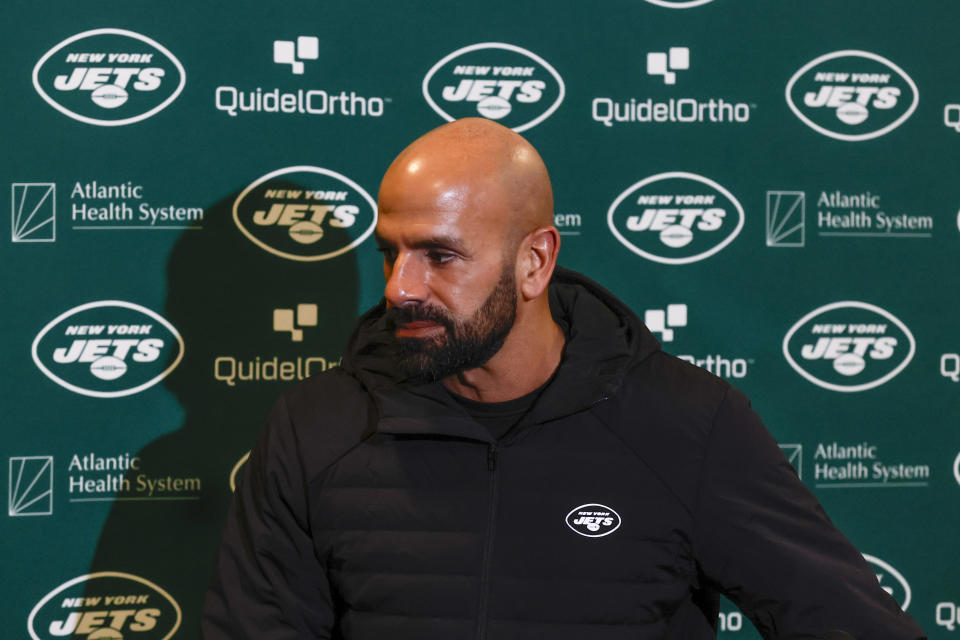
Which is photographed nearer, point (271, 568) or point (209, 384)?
point (271, 568)

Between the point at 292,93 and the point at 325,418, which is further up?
the point at 292,93

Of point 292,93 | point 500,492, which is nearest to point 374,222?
point 292,93

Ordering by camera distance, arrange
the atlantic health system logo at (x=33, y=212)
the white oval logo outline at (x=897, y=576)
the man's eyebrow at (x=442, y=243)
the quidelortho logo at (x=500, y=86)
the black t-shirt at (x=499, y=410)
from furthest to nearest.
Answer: the white oval logo outline at (x=897, y=576) → the quidelortho logo at (x=500, y=86) → the atlantic health system logo at (x=33, y=212) → the black t-shirt at (x=499, y=410) → the man's eyebrow at (x=442, y=243)

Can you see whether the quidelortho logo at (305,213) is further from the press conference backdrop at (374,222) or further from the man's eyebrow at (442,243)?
the man's eyebrow at (442,243)

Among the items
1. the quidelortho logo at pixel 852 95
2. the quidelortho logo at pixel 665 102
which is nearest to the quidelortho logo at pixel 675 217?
the quidelortho logo at pixel 665 102

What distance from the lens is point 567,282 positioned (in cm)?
144

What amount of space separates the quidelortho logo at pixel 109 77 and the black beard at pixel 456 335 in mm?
785

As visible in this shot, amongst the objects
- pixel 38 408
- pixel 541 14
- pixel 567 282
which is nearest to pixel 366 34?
pixel 541 14

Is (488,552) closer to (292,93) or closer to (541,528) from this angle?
(541,528)

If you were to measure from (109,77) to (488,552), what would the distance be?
114 centimetres

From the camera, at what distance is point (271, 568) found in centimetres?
123

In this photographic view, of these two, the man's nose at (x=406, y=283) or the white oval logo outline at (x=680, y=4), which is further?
the white oval logo outline at (x=680, y=4)

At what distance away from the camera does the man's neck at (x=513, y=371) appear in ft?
4.23

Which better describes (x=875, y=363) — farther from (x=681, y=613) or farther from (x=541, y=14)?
(x=541, y=14)
